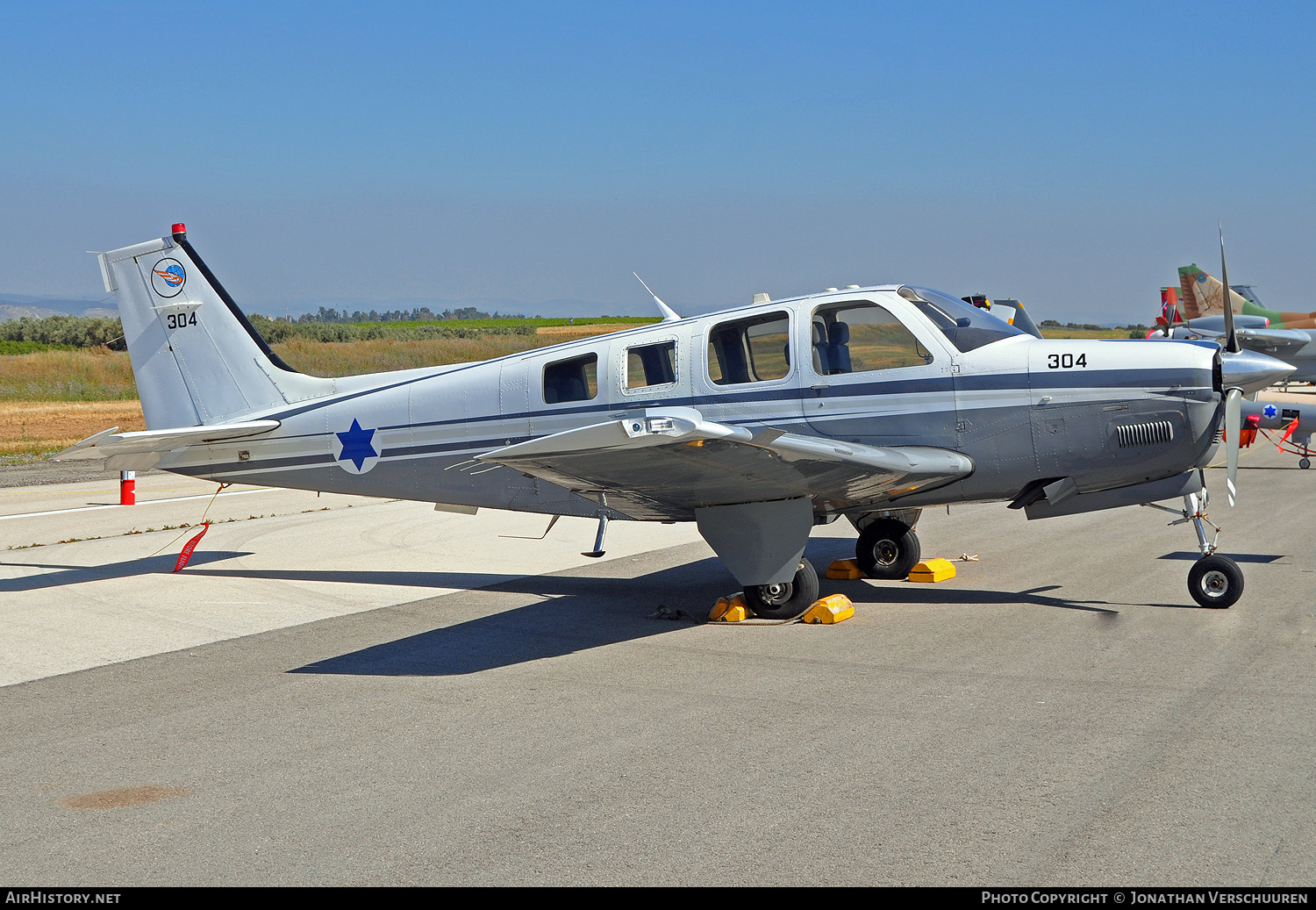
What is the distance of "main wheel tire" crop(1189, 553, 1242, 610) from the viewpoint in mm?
8672

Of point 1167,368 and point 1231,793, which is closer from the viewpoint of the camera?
point 1231,793

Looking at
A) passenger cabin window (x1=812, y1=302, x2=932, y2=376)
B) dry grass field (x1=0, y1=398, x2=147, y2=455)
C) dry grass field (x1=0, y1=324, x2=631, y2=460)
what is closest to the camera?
passenger cabin window (x1=812, y1=302, x2=932, y2=376)

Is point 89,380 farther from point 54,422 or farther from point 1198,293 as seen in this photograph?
point 1198,293

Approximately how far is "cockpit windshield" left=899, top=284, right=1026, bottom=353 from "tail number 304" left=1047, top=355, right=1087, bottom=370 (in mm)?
448

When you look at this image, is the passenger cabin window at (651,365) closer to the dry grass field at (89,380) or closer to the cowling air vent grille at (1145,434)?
the cowling air vent grille at (1145,434)

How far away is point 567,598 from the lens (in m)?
10.0

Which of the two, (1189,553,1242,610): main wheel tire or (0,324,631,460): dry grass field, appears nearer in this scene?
(1189,553,1242,610): main wheel tire

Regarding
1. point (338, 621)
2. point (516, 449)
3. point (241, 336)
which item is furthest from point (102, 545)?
point (516, 449)

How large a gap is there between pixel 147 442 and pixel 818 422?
663 cm

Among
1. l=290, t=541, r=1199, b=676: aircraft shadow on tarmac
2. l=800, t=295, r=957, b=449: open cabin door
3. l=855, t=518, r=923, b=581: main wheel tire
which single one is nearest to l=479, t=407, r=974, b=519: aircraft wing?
l=800, t=295, r=957, b=449: open cabin door

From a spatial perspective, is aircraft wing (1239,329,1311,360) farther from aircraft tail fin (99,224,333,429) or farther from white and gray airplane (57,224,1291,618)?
aircraft tail fin (99,224,333,429)

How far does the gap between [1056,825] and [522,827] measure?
2.27 metres

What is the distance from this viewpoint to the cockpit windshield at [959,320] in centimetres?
880
